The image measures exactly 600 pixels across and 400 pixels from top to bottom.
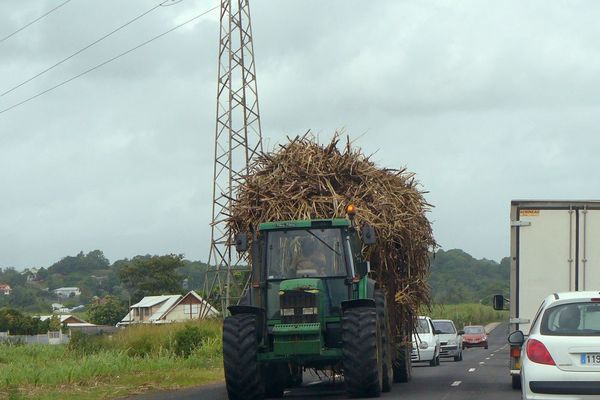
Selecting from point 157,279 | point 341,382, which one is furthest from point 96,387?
point 157,279

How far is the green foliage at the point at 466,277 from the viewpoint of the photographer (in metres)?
136

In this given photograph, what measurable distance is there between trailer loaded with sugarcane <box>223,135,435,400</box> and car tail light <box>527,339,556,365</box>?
508 cm

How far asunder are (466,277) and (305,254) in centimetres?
13573

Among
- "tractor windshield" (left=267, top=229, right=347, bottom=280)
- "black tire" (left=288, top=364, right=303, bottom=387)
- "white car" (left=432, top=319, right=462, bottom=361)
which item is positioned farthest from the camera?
"white car" (left=432, top=319, right=462, bottom=361)

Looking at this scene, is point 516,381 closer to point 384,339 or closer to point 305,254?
point 384,339

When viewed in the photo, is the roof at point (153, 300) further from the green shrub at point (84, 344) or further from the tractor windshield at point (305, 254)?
the tractor windshield at point (305, 254)

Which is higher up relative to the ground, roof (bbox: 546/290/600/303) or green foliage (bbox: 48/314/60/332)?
roof (bbox: 546/290/600/303)

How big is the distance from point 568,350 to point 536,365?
43cm

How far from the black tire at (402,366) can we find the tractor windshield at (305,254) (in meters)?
4.59

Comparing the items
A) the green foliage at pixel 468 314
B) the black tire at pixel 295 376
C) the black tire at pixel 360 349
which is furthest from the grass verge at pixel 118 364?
the green foliage at pixel 468 314

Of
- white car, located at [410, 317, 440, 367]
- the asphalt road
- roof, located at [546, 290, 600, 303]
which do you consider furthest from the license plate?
white car, located at [410, 317, 440, 367]

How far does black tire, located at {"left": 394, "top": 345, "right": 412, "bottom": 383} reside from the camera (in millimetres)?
23672

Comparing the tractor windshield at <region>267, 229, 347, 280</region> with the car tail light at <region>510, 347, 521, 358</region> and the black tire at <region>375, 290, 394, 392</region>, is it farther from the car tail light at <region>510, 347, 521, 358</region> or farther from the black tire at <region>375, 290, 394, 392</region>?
the car tail light at <region>510, 347, 521, 358</region>

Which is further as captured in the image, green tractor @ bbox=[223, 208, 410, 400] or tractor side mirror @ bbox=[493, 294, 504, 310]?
tractor side mirror @ bbox=[493, 294, 504, 310]
